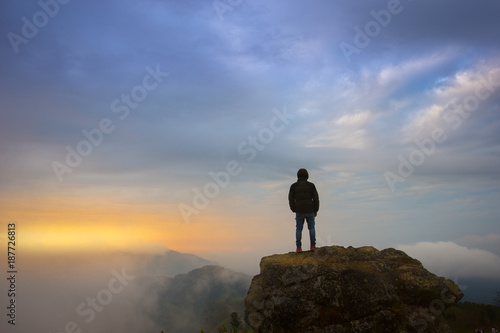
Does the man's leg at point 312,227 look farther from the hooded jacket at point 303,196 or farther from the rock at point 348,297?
the rock at point 348,297

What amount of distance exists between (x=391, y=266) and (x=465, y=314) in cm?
12719

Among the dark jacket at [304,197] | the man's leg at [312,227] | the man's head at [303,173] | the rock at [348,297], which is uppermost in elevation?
the man's head at [303,173]

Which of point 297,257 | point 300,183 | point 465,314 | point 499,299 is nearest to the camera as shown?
point 297,257

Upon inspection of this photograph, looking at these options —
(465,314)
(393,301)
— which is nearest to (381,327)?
(393,301)

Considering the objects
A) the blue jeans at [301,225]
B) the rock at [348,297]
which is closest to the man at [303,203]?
the blue jeans at [301,225]

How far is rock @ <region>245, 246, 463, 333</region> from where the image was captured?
1345cm

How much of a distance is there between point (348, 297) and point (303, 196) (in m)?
6.49

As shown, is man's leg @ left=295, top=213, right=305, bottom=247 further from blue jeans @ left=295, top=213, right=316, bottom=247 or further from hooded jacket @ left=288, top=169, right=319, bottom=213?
hooded jacket @ left=288, top=169, right=319, bottom=213

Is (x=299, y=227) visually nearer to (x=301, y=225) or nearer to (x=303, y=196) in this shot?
(x=301, y=225)

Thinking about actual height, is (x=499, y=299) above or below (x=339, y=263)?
below

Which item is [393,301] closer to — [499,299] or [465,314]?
[465,314]

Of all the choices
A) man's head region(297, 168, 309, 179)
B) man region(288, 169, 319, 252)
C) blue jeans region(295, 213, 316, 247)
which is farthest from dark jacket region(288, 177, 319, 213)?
blue jeans region(295, 213, 316, 247)

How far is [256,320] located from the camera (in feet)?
48.5

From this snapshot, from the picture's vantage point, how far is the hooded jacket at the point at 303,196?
18891mm
